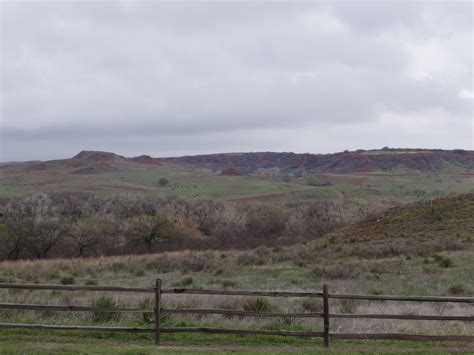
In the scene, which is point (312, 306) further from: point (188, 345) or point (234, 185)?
point (234, 185)

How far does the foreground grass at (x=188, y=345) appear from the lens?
925cm

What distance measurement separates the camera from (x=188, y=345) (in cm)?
985

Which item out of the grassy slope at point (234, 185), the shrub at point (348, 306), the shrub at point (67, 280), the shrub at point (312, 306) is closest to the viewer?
the shrub at point (348, 306)

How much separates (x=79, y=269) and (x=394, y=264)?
1493cm

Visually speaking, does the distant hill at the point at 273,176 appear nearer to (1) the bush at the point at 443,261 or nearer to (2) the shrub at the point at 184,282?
(1) the bush at the point at 443,261

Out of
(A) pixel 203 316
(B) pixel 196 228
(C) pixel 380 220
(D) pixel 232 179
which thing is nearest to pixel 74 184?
(D) pixel 232 179

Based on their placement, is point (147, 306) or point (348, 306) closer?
point (147, 306)

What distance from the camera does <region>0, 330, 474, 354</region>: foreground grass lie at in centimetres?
925

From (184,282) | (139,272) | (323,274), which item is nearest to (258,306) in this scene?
(184,282)

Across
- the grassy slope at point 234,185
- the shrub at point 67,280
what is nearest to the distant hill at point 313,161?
the grassy slope at point 234,185

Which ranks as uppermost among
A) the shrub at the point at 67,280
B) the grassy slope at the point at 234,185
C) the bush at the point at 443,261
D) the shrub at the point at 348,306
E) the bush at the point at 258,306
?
the grassy slope at the point at 234,185

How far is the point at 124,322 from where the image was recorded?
1173cm

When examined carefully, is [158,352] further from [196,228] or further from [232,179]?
[232,179]

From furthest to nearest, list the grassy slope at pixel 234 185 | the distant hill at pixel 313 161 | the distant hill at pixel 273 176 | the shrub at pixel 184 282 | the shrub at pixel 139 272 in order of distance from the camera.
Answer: the distant hill at pixel 313 161, the distant hill at pixel 273 176, the grassy slope at pixel 234 185, the shrub at pixel 139 272, the shrub at pixel 184 282
